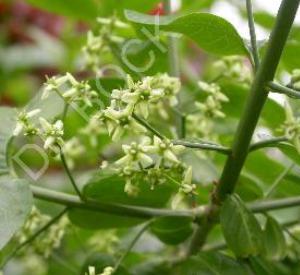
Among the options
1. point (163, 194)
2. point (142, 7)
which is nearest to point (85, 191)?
point (163, 194)

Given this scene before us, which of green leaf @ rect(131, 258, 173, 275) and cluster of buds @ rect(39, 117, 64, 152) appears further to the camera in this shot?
green leaf @ rect(131, 258, 173, 275)

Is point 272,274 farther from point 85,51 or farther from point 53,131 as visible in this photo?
point 85,51

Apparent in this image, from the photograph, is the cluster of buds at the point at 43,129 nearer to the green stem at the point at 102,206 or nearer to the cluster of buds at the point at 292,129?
the green stem at the point at 102,206

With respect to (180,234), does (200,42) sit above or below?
above

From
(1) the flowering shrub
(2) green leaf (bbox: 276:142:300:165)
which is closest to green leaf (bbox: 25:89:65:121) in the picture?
(1) the flowering shrub

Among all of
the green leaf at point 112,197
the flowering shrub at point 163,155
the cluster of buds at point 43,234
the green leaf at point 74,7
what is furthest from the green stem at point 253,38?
the green leaf at point 74,7

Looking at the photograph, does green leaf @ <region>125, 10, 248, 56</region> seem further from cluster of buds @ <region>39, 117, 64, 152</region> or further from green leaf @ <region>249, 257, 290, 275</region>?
green leaf @ <region>249, 257, 290, 275</region>
